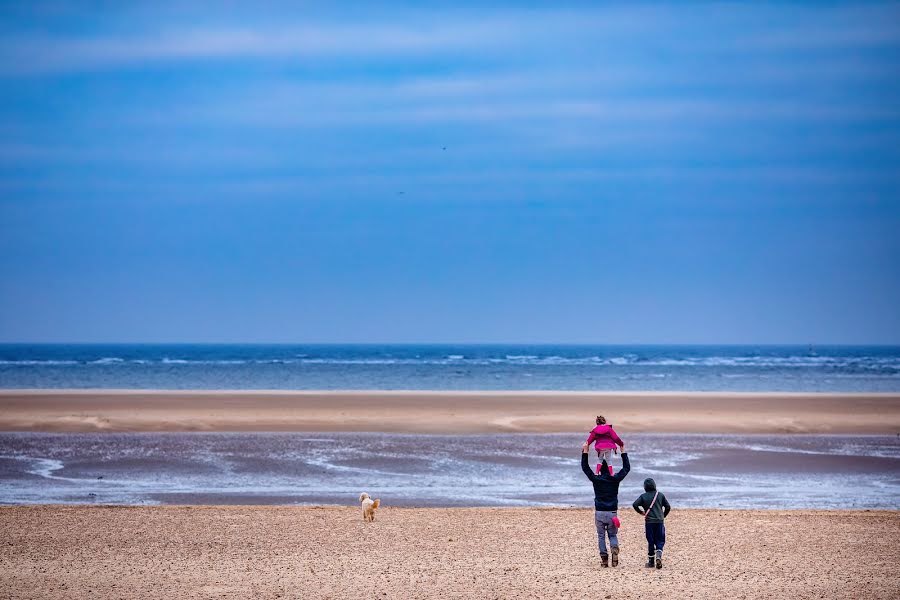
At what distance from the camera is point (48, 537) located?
13391 mm

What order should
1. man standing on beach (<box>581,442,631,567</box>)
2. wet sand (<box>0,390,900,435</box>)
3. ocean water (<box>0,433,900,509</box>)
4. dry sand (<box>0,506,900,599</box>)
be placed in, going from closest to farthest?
dry sand (<box>0,506,900,599</box>)
man standing on beach (<box>581,442,631,567</box>)
ocean water (<box>0,433,900,509</box>)
wet sand (<box>0,390,900,435</box>)

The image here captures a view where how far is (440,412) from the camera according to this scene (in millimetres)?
36188

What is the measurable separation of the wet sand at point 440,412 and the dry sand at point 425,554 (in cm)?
1539

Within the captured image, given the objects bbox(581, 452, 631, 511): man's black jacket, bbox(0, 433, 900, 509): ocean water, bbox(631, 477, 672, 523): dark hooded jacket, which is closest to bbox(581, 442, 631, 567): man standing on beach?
bbox(581, 452, 631, 511): man's black jacket

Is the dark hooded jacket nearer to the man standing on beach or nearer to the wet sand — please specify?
the man standing on beach

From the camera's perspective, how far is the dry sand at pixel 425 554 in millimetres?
10570

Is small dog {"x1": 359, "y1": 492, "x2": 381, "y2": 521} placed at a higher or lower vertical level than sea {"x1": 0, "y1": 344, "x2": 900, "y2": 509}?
higher

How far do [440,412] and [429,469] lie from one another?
14.1 metres

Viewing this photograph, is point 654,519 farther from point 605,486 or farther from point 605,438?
point 605,438

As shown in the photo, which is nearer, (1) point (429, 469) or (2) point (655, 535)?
(2) point (655, 535)

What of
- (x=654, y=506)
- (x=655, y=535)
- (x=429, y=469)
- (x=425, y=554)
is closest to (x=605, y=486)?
(x=654, y=506)

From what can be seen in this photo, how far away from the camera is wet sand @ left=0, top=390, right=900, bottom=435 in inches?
1235

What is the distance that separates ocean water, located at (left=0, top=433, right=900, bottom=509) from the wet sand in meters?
2.22

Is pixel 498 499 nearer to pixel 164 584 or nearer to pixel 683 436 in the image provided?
pixel 164 584
